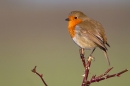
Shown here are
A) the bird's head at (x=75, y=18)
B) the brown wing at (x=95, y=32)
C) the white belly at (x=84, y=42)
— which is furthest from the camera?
the bird's head at (x=75, y=18)

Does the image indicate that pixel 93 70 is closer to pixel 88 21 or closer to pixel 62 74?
pixel 62 74

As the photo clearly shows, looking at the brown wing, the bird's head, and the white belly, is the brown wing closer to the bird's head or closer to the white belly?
the white belly

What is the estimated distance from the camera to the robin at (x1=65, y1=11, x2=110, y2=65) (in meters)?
3.97

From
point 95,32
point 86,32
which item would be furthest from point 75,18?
point 95,32

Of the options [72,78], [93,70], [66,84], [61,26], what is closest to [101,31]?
[66,84]

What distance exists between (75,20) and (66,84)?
211 inches

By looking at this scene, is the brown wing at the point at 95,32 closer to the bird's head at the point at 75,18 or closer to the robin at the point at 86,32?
the robin at the point at 86,32

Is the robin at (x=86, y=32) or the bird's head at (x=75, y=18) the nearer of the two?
the robin at (x=86, y=32)

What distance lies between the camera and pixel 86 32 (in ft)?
13.7

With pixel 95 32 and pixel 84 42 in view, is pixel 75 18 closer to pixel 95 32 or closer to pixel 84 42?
pixel 84 42

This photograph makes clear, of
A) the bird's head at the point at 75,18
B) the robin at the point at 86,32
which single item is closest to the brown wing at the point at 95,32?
the robin at the point at 86,32

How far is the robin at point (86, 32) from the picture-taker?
397 centimetres

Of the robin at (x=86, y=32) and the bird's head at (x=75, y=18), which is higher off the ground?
the bird's head at (x=75, y=18)

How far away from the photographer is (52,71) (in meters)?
11.4
